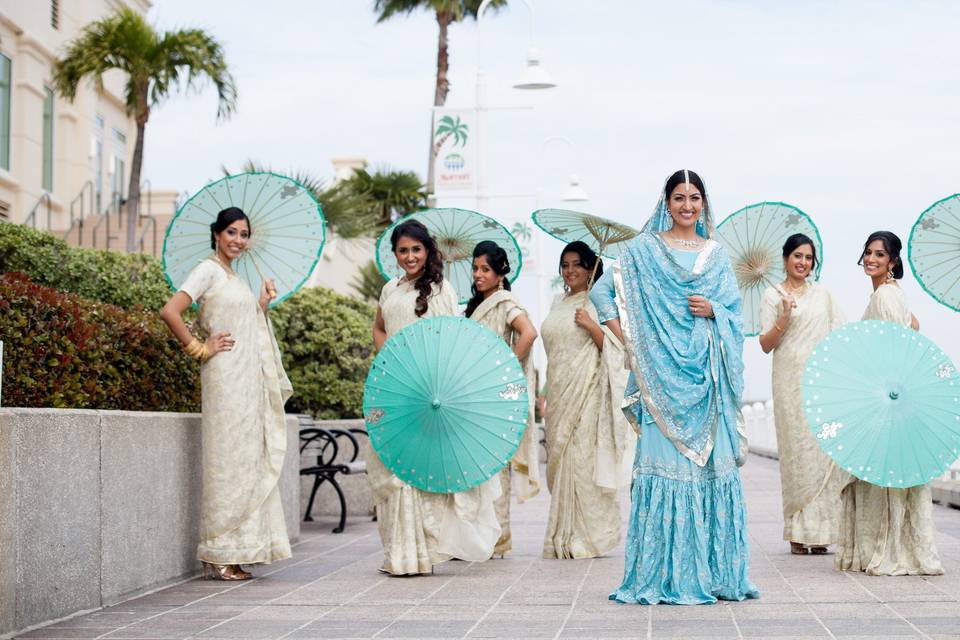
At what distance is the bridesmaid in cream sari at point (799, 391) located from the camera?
9.84 m

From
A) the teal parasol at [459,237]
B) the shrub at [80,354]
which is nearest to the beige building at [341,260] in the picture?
the teal parasol at [459,237]

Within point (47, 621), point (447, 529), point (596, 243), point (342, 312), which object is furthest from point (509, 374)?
point (342, 312)

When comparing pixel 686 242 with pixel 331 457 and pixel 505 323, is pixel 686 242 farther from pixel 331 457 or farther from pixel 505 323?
pixel 331 457

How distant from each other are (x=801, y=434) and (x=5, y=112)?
69.4 ft

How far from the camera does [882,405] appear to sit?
27.3 feet

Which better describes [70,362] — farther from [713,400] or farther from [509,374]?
[713,400]

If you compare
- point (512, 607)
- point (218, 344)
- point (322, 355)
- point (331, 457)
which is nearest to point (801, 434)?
point (512, 607)

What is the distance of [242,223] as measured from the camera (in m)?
8.63

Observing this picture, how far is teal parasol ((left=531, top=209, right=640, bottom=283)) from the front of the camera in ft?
32.9

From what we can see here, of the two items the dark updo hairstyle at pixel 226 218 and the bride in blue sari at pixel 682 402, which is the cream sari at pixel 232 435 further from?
the bride in blue sari at pixel 682 402

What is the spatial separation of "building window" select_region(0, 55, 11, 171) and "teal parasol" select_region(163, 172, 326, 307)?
64.8 feet

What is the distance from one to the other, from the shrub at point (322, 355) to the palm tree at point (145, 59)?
40.2ft

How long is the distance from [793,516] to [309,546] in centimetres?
346

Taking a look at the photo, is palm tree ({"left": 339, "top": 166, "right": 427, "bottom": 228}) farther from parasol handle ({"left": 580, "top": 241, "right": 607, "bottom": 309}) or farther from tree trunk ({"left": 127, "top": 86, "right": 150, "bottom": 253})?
parasol handle ({"left": 580, "top": 241, "right": 607, "bottom": 309})
